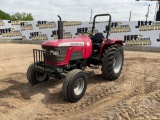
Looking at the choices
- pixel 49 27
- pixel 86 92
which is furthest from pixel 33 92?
pixel 49 27

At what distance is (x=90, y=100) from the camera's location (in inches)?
192

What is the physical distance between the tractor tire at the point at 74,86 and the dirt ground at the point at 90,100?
161mm

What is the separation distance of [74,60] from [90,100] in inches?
47.1

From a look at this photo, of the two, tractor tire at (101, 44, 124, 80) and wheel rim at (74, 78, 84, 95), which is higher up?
tractor tire at (101, 44, 124, 80)

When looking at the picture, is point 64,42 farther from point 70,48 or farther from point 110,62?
point 110,62

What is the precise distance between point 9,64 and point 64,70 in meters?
4.30

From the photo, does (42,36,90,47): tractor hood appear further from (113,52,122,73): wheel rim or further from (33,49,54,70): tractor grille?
(113,52,122,73): wheel rim

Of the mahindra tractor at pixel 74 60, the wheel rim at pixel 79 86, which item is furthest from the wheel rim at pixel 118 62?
the wheel rim at pixel 79 86

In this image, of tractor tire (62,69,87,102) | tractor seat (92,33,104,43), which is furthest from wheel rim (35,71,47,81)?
tractor seat (92,33,104,43)

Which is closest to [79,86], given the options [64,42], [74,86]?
[74,86]

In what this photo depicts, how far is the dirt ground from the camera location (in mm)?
4117

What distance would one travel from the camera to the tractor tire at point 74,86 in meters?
4.61

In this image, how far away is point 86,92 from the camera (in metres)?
5.30

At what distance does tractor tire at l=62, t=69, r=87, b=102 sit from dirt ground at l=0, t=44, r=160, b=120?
161mm
